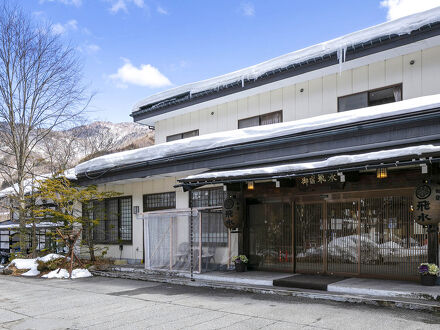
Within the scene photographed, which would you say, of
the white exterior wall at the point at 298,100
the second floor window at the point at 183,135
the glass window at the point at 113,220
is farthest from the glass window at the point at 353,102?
the glass window at the point at 113,220

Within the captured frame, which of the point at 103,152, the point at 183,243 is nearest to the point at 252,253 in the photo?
the point at 183,243

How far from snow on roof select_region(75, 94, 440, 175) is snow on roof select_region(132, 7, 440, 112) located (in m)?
1.88

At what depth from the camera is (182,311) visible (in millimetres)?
7984

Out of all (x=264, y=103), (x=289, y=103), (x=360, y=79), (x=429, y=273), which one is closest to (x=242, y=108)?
(x=264, y=103)

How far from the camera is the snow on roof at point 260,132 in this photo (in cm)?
908

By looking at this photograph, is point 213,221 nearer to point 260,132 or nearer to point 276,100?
point 260,132

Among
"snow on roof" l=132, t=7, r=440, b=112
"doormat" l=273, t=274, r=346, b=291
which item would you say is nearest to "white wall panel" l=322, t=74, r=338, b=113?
"snow on roof" l=132, t=7, r=440, b=112

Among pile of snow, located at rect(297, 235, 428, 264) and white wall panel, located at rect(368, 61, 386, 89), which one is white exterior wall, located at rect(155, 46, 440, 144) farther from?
pile of snow, located at rect(297, 235, 428, 264)

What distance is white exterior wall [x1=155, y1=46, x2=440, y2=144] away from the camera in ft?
34.0

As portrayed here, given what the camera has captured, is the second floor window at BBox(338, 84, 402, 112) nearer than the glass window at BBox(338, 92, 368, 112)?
Yes

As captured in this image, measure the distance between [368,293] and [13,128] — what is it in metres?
15.1

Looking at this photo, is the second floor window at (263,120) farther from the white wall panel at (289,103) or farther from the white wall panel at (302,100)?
the white wall panel at (302,100)

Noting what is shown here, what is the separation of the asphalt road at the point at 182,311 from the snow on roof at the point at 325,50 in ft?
21.1

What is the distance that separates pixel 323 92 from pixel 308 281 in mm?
5355
